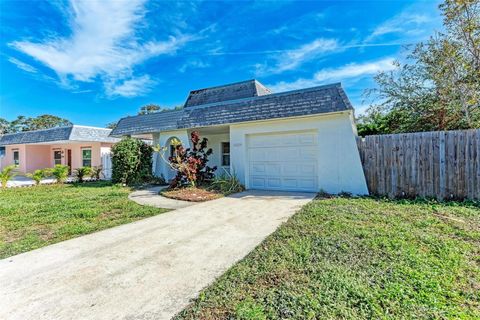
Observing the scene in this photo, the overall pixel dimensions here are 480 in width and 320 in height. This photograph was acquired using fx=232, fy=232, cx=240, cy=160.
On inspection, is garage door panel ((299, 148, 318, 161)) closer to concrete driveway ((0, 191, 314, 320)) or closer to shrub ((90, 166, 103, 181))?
concrete driveway ((0, 191, 314, 320))

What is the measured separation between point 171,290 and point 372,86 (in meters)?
13.3

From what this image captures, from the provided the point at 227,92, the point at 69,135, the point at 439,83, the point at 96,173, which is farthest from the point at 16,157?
the point at 439,83

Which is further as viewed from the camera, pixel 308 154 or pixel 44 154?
pixel 44 154

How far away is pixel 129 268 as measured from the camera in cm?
326

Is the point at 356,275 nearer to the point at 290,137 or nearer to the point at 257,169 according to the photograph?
the point at 290,137

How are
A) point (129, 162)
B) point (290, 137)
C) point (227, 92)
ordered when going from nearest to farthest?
point (290, 137) → point (129, 162) → point (227, 92)

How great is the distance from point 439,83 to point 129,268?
42.3 feet

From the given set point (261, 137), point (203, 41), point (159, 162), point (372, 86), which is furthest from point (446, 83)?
point (159, 162)

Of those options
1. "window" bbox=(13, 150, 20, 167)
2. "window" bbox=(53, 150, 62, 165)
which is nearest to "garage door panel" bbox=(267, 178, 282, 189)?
"window" bbox=(53, 150, 62, 165)

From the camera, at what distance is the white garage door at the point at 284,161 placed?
8.89 metres

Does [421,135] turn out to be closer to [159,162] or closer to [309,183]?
[309,183]

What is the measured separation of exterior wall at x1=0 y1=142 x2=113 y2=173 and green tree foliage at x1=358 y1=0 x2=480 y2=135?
65.4 feet

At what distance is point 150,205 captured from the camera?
7.29 m

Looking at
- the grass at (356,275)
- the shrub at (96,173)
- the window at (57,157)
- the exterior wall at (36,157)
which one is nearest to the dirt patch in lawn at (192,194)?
the grass at (356,275)
